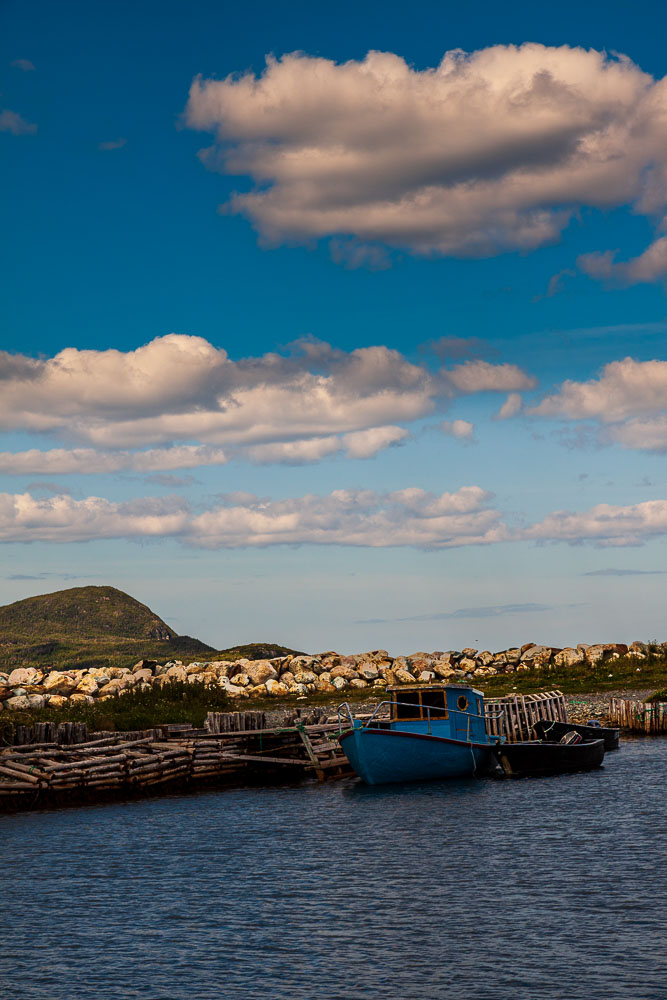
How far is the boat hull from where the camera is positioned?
5050 cm

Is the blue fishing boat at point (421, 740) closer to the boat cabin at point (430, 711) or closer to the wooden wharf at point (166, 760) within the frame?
the boat cabin at point (430, 711)

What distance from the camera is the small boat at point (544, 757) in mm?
54831

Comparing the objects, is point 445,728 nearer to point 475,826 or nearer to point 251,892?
point 475,826

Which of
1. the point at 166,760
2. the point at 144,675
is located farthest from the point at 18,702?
the point at 166,760

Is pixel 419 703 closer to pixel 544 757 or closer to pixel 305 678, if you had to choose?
pixel 544 757

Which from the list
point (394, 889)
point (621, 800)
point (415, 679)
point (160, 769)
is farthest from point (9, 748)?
point (415, 679)

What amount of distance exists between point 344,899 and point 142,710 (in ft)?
132

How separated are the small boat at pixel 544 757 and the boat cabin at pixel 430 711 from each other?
296cm

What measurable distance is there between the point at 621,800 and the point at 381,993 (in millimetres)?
25765

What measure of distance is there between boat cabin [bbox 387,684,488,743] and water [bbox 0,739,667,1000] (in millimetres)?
4808

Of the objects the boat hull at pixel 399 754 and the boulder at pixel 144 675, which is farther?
the boulder at pixel 144 675

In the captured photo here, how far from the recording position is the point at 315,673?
4345 inches

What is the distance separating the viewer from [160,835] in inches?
1587

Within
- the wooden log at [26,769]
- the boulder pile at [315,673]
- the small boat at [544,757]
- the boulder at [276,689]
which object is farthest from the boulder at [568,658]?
the wooden log at [26,769]
